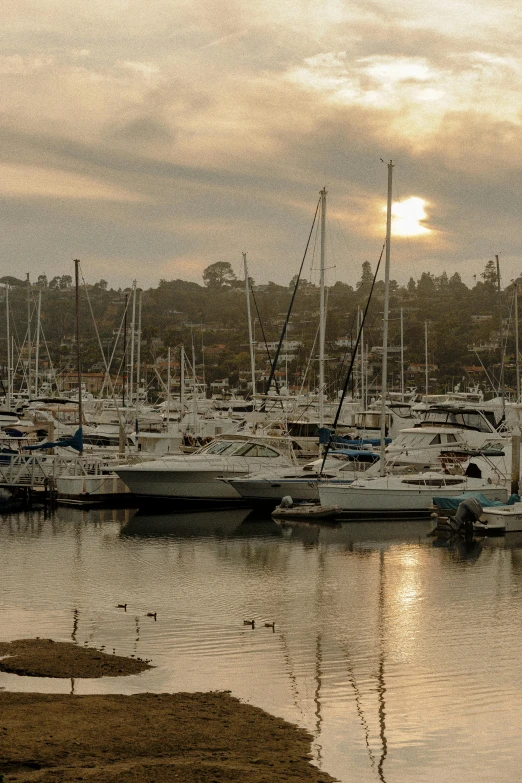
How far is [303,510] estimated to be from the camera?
38.3 metres

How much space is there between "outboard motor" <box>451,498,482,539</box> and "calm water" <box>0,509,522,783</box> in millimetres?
1499

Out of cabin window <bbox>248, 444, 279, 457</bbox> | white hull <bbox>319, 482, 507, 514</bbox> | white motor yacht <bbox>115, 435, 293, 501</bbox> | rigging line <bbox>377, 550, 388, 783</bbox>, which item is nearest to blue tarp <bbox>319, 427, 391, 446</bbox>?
cabin window <bbox>248, 444, 279, 457</bbox>

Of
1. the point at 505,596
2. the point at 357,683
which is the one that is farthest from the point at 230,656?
the point at 505,596

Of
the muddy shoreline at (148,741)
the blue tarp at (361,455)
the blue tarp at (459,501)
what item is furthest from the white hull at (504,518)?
the muddy shoreline at (148,741)

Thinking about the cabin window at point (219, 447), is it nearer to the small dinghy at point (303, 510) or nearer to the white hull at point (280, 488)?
the white hull at point (280, 488)

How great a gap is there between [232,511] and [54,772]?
30.2 metres

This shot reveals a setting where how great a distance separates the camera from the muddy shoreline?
37.2ft

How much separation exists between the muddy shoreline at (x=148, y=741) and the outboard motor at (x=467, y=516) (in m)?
20.9

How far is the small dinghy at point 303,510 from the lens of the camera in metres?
37.6

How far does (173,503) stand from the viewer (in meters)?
41.5

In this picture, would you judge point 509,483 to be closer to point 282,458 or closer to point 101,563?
point 282,458

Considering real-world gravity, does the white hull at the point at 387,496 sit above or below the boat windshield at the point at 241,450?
below

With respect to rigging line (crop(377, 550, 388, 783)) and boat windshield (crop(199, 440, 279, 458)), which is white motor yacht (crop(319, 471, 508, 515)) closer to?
boat windshield (crop(199, 440, 279, 458))

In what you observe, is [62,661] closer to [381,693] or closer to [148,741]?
[148,741]
